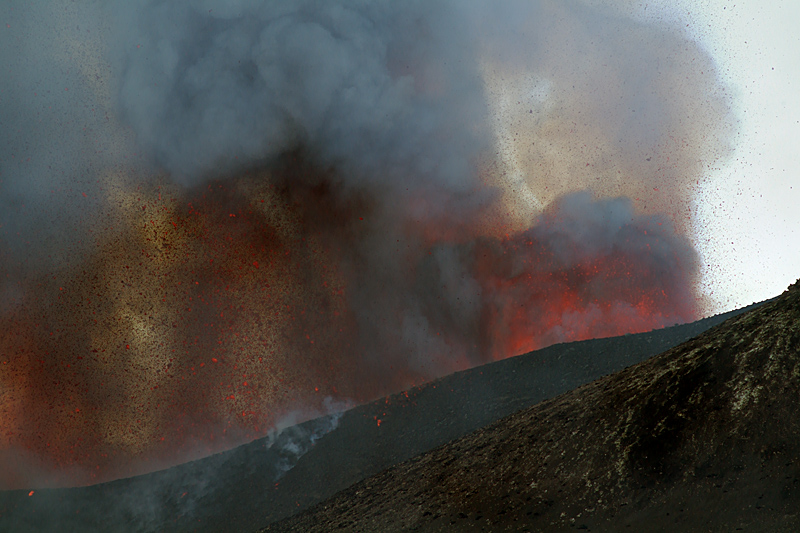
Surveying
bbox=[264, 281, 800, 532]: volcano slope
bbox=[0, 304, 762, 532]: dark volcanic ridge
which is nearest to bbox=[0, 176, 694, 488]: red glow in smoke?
bbox=[0, 304, 762, 532]: dark volcanic ridge

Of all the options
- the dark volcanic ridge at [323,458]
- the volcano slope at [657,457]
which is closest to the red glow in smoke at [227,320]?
the dark volcanic ridge at [323,458]

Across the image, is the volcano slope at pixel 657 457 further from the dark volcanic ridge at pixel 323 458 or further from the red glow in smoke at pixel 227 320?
the red glow in smoke at pixel 227 320

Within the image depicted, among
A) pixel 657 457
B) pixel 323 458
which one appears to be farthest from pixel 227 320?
pixel 657 457

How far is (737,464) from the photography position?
7.24m

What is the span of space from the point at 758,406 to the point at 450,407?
10042 mm

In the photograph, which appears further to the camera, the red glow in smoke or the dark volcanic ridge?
the red glow in smoke

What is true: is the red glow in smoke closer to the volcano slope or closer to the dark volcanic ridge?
the dark volcanic ridge

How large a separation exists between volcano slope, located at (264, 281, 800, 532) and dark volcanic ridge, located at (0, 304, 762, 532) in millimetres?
4130

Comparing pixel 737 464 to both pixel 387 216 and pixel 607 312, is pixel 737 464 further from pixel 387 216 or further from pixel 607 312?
pixel 387 216

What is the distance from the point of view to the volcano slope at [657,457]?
703 centimetres

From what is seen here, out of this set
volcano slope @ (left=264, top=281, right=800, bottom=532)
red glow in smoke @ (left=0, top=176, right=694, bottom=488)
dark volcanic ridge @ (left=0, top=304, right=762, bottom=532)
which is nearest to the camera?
volcano slope @ (left=264, top=281, right=800, bottom=532)

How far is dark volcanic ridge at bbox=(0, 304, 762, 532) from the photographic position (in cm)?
1557

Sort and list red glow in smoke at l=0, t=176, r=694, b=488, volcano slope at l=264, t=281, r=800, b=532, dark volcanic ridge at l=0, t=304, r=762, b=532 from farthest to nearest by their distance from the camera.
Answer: red glow in smoke at l=0, t=176, r=694, b=488
dark volcanic ridge at l=0, t=304, r=762, b=532
volcano slope at l=264, t=281, r=800, b=532

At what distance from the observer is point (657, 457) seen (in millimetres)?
8047
